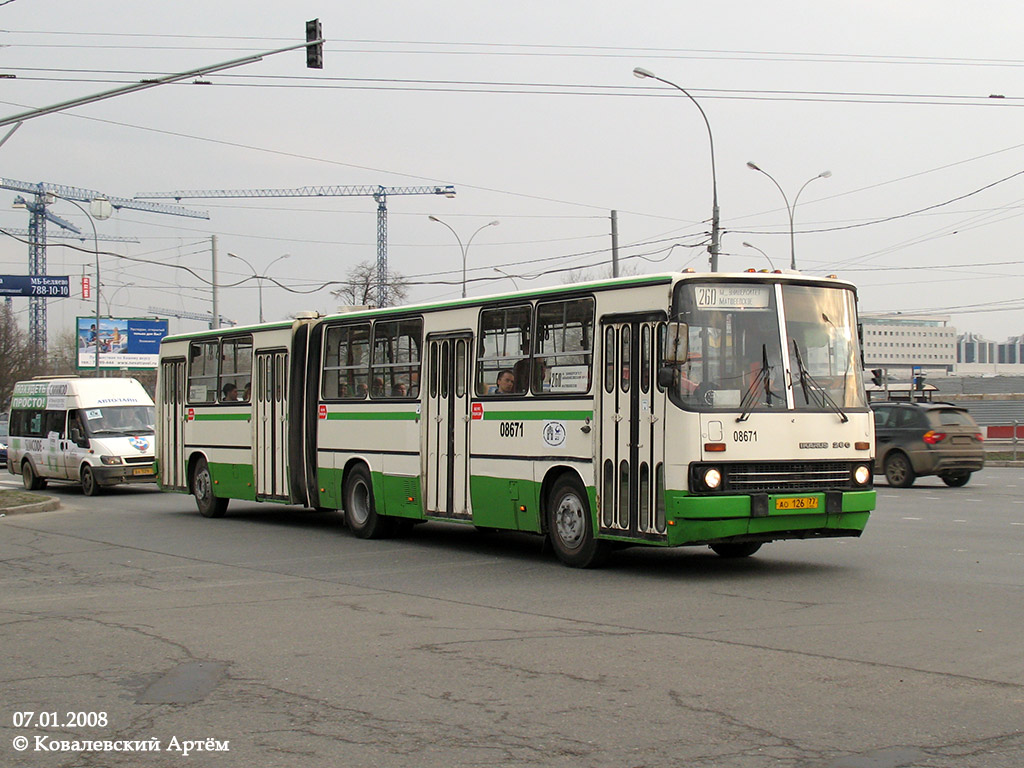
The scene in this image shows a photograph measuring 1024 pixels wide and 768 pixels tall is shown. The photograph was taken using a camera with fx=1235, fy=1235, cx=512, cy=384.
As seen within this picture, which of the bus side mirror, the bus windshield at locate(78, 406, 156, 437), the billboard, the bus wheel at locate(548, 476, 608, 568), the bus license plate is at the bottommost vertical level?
the bus wheel at locate(548, 476, 608, 568)

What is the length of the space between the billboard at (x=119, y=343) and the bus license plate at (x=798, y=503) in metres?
66.3

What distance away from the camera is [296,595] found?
38.4ft

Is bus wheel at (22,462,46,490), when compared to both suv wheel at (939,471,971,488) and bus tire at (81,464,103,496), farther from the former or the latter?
suv wheel at (939,471,971,488)

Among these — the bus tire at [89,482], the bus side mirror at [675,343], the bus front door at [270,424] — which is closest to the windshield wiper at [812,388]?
the bus side mirror at [675,343]

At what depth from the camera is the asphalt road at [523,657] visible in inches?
245

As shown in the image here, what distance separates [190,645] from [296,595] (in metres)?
2.65

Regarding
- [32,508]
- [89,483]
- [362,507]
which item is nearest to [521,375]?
[362,507]

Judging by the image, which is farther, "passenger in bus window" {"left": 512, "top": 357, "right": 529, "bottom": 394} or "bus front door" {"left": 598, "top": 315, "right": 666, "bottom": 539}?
A: "passenger in bus window" {"left": 512, "top": 357, "right": 529, "bottom": 394}

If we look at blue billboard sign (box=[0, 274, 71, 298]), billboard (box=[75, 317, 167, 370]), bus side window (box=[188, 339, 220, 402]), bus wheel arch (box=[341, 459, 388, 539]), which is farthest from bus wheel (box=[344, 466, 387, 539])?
billboard (box=[75, 317, 167, 370])

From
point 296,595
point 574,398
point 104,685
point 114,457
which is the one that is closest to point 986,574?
point 574,398

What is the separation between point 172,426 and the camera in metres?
22.7

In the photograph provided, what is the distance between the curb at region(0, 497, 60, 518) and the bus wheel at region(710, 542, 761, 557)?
47.2 ft

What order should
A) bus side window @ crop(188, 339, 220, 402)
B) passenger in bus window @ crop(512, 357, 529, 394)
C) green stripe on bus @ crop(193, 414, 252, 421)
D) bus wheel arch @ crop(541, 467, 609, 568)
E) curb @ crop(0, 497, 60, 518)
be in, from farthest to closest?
curb @ crop(0, 497, 60, 518) → bus side window @ crop(188, 339, 220, 402) → green stripe on bus @ crop(193, 414, 252, 421) → passenger in bus window @ crop(512, 357, 529, 394) → bus wheel arch @ crop(541, 467, 609, 568)

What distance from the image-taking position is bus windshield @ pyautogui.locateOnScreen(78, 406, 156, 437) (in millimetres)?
29172
